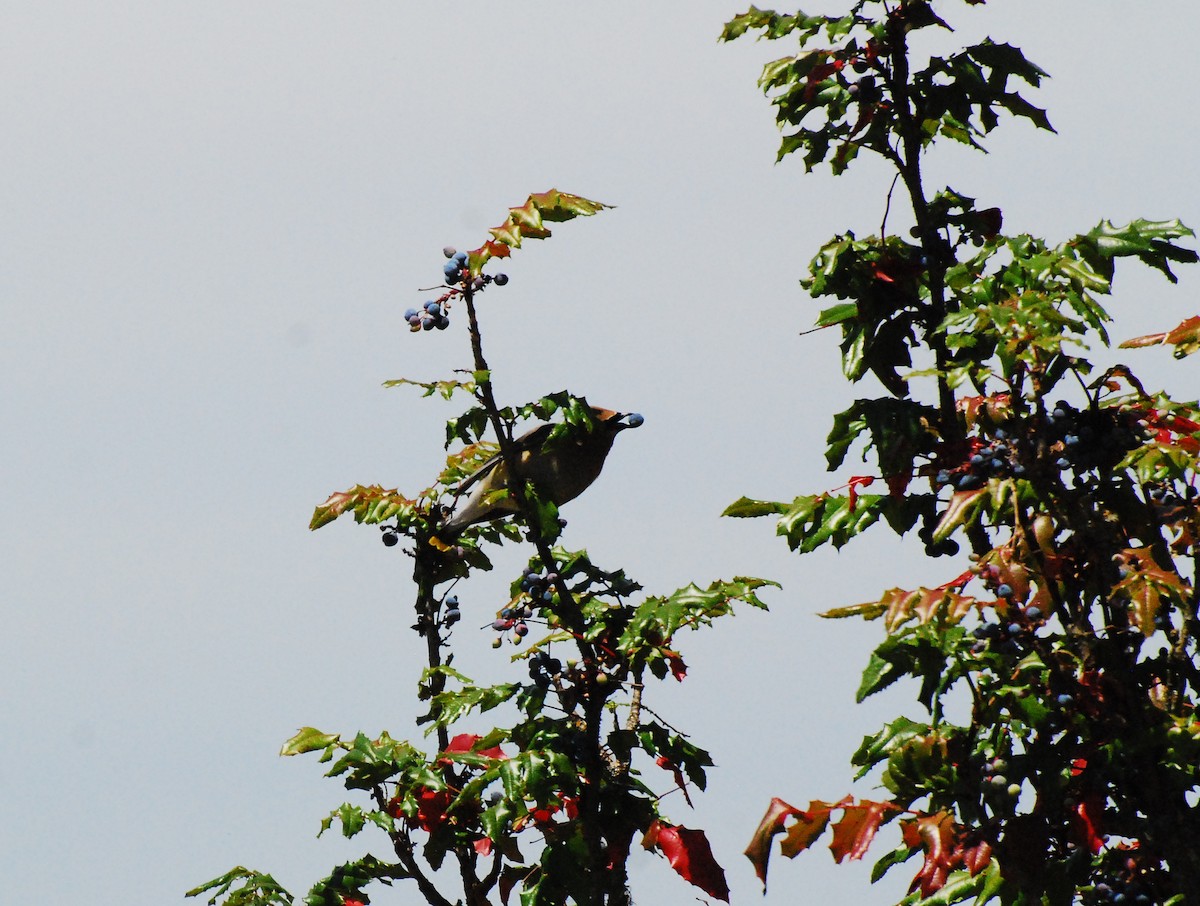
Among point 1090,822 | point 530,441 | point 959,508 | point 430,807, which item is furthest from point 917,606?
point 430,807

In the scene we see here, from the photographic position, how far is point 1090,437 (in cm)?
481

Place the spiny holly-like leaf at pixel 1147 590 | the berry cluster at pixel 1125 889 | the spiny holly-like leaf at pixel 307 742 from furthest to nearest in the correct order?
the spiny holly-like leaf at pixel 307 742
the berry cluster at pixel 1125 889
the spiny holly-like leaf at pixel 1147 590

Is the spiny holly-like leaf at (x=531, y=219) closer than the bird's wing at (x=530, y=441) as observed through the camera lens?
Yes

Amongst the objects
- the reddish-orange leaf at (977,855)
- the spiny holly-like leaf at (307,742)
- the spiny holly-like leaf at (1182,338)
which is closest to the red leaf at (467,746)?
the spiny holly-like leaf at (307,742)

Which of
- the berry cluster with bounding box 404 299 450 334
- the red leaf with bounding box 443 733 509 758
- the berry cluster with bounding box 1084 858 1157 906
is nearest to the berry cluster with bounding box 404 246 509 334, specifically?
the berry cluster with bounding box 404 299 450 334

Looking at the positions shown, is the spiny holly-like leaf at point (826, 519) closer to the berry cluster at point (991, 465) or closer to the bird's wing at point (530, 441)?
the berry cluster at point (991, 465)

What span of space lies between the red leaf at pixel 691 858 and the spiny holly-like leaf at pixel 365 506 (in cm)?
145

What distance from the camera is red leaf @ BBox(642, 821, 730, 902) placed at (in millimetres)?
5070

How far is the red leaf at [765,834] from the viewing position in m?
4.70

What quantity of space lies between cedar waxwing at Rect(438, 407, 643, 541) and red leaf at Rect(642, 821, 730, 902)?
114 cm

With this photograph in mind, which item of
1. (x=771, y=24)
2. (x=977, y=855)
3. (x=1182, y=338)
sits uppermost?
(x=771, y=24)

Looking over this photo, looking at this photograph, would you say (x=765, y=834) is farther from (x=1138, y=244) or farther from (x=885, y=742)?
(x=1138, y=244)

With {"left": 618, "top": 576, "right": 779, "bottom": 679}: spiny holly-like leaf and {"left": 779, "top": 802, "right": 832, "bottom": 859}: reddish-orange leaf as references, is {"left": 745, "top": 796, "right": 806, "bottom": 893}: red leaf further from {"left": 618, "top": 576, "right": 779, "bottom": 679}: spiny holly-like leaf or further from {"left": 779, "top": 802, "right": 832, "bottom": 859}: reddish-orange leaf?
{"left": 618, "top": 576, "right": 779, "bottom": 679}: spiny holly-like leaf

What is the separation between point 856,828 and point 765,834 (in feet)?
0.89
